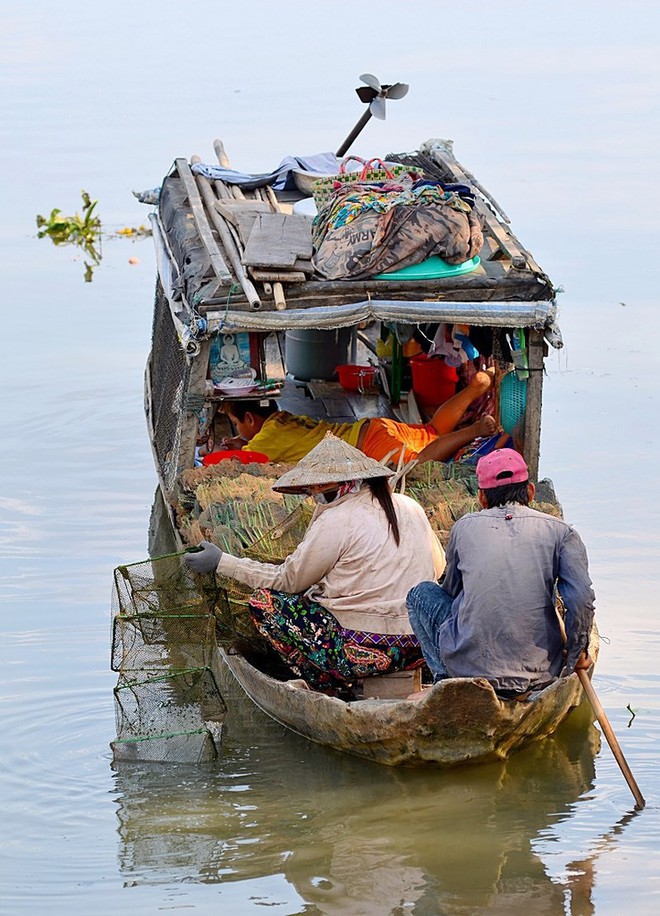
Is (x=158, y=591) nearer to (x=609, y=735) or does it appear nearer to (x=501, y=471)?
(x=501, y=471)

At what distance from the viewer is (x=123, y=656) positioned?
238 inches

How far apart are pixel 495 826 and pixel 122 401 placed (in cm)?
622

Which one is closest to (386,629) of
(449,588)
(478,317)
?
(449,588)

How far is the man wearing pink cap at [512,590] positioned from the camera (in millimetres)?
5312

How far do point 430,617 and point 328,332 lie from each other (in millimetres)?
4175

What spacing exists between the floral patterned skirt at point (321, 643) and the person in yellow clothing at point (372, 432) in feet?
5.12

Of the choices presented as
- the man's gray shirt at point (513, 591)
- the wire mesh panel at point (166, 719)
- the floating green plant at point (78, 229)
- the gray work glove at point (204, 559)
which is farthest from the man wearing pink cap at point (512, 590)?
the floating green plant at point (78, 229)

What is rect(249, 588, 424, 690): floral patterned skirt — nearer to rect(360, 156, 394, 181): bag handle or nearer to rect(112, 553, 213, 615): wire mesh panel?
rect(112, 553, 213, 615): wire mesh panel

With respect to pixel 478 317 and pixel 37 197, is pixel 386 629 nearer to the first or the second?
pixel 478 317

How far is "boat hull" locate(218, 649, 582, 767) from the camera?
518 cm

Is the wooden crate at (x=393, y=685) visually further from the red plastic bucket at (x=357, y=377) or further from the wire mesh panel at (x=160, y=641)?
the red plastic bucket at (x=357, y=377)

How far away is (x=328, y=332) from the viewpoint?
30.9 feet

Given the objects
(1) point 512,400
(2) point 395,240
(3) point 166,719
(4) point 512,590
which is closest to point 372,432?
(1) point 512,400

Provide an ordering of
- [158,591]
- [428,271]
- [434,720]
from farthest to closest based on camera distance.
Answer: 1. [428,271]
2. [158,591]
3. [434,720]
